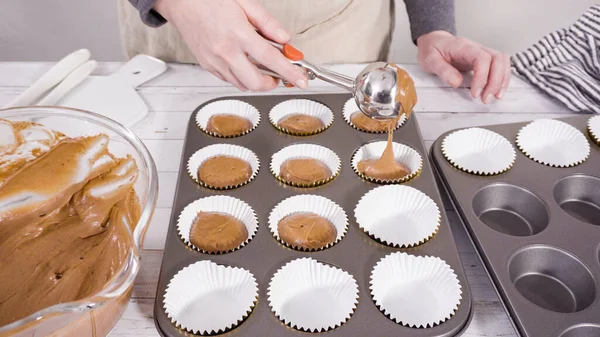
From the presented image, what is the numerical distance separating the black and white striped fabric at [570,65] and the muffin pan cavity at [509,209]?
0.54m

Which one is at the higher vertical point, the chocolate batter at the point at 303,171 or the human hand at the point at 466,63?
the human hand at the point at 466,63

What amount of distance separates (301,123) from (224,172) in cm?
32

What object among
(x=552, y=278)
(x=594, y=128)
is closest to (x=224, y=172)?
(x=552, y=278)

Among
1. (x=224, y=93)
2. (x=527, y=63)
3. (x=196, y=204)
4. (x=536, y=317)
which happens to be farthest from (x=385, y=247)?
(x=527, y=63)

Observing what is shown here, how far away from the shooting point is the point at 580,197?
5.05 ft

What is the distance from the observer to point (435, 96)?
6.18ft

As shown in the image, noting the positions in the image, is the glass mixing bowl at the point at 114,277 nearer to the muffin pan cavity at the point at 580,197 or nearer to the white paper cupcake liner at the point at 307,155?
the white paper cupcake liner at the point at 307,155

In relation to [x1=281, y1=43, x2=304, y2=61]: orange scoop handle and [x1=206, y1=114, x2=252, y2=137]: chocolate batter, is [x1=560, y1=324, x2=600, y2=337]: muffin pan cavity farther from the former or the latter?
[x1=206, y1=114, x2=252, y2=137]: chocolate batter

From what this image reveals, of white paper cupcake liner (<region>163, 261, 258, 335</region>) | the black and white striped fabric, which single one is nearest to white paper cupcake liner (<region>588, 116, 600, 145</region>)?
the black and white striped fabric

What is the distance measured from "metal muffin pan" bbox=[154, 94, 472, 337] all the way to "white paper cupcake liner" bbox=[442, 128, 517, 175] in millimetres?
97

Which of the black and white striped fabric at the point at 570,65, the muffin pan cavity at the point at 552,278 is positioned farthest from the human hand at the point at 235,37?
the black and white striped fabric at the point at 570,65

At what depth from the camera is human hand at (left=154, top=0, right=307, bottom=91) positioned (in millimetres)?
1352

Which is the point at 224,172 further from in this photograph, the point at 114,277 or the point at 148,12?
the point at 114,277

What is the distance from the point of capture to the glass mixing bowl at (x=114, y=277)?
32.1 inches
